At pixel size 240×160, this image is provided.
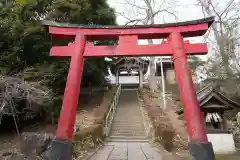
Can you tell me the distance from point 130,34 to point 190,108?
9.30 feet

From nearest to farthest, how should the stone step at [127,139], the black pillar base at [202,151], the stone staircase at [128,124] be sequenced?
the black pillar base at [202,151], the stone step at [127,139], the stone staircase at [128,124]

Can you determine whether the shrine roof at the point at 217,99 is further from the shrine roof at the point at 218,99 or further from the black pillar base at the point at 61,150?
the black pillar base at the point at 61,150

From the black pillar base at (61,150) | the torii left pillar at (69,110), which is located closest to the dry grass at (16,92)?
the torii left pillar at (69,110)

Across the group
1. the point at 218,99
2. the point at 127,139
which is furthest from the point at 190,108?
the point at 127,139

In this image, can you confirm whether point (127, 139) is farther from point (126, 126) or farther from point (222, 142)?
point (222, 142)

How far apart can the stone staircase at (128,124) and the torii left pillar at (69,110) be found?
26.7 ft

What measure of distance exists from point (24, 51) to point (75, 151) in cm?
780

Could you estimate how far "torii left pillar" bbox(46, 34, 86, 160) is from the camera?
5.88 meters

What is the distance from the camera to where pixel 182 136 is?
13.9 metres

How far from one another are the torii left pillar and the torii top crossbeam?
26 centimetres

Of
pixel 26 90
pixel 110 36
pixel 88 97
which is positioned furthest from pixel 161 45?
pixel 88 97

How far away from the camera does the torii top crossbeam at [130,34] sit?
22.9 feet

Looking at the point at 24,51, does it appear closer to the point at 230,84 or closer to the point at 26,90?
the point at 26,90

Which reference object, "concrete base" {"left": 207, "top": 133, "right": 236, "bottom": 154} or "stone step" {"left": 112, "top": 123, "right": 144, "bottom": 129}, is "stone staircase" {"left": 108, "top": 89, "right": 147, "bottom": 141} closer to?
"stone step" {"left": 112, "top": 123, "right": 144, "bottom": 129}
